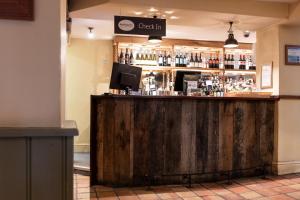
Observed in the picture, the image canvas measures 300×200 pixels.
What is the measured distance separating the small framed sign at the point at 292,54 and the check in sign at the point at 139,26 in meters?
1.99

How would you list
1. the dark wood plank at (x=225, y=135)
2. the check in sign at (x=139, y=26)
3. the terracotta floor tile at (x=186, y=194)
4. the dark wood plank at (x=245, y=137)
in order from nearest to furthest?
1. the terracotta floor tile at (x=186, y=194)
2. the check in sign at (x=139, y=26)
3. the dark wood plank at (x=225, y=135)
4. the dark wood plank at (x=245, y=137)

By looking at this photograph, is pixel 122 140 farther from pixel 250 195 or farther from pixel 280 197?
pixel 280 197

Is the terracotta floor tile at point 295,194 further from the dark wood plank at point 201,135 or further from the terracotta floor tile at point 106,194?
the terracotta floor tile at point 106,194

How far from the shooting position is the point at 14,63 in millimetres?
1463

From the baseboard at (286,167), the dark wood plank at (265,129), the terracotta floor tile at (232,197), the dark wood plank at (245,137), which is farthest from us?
the baseboard at (286,167)

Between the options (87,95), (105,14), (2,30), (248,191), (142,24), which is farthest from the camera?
(87,95)

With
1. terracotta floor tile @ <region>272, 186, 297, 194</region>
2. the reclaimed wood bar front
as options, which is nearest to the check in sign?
the reclaimed wood bar front

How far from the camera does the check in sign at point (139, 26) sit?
13.1 ft

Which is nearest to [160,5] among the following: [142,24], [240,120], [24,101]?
[142,24]

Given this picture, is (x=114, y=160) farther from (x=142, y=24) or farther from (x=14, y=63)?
(x=14, y=63)

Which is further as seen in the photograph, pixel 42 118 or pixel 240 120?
pixel 240 120

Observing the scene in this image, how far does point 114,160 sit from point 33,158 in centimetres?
233

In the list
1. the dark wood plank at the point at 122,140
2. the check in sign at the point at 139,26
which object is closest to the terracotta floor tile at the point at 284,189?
the dark wood plank at the point at 122,140

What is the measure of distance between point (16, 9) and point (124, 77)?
106 inches
